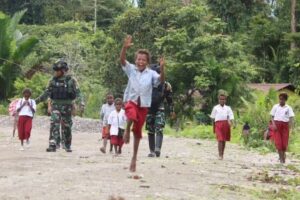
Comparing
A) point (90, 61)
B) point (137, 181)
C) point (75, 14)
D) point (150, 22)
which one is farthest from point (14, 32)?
point (137, 181)

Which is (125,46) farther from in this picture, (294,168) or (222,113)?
(294,168)

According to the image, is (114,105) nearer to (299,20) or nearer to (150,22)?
(150,22)

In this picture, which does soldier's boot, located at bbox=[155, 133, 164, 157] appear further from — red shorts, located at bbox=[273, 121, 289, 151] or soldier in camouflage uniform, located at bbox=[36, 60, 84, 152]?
red shorts, located at bbox=[273, 121, 289, 151]

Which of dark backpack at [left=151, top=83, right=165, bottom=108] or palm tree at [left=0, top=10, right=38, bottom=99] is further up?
palm tree at [left=0, top=10, right=38, bottom=99]

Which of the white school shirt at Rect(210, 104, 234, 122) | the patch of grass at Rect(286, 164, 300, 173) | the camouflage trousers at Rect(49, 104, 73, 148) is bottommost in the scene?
the patch of grass at Rect(286, 164, 300, 173)

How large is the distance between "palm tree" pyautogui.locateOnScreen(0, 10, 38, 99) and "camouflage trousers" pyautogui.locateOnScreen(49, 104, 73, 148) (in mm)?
20014

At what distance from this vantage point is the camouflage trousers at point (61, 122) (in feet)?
42.3

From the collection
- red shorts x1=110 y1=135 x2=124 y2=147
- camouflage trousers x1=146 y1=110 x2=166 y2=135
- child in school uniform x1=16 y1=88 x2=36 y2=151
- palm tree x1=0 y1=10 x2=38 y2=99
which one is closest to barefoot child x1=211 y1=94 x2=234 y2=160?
camouflage trousers x1=146 y1=110 x2=166 y2=135

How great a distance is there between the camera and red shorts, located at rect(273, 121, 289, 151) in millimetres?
13383

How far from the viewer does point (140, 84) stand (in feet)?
29.9

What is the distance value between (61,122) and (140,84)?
4257mm

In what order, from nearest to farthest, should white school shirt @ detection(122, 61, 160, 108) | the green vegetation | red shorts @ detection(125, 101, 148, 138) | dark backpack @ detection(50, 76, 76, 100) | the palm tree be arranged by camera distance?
red shorts @ detection(125, 101, 148, 138)
white school shirt @ detection(122, 61, 160, 108)
dark backpack @ detection(50, 76, 76, 100)
the green vegetation
the palm tree

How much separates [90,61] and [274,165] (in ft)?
85.9

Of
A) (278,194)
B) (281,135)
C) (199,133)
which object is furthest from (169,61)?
(278,194)
